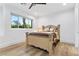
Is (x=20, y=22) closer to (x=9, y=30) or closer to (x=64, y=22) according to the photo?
(x=9, y=30)

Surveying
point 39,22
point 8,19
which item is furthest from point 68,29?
point 8,19

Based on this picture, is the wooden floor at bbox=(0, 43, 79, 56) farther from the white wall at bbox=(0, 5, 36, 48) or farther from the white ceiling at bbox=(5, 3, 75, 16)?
the white ceiling at bbox=(5, 3, 75, 16)

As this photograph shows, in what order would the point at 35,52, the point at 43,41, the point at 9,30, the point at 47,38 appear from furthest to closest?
the point at 43,41 < the point at 47,38 < the point at 35,52 < the point at 9,30

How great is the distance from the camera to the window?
183 cm

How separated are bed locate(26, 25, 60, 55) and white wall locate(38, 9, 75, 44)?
0.11m

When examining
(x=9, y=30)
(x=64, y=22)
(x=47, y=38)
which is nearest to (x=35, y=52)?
(x=47, y=38)

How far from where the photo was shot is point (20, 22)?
1.91 m

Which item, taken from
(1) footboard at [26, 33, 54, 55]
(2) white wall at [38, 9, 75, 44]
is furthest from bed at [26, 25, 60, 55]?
(2) white wall at [38, 9, 75, 44]

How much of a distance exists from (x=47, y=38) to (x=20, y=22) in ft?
2.88

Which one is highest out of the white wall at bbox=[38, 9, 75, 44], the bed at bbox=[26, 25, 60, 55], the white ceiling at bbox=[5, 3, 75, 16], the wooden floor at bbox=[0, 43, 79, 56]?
the white ceiling at bbox=[5, 3, 75, 16]

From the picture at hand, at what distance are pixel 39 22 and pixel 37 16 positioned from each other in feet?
0.46

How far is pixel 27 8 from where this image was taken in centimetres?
192

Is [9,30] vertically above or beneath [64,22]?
beneath

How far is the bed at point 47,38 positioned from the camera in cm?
191
